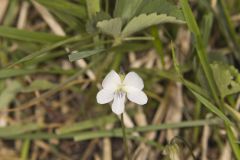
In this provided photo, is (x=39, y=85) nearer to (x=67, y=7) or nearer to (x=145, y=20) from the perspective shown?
(x=67, y=7)

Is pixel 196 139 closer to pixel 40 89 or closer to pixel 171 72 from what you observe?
pixel 171 72

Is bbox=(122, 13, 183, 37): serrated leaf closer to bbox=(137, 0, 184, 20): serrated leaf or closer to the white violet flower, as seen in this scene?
bbox=(137, 0, 184, 20): serrated leaf

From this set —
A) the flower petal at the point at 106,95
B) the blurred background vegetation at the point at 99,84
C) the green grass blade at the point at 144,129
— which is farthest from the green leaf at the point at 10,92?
the flower petal at the point at 106,95

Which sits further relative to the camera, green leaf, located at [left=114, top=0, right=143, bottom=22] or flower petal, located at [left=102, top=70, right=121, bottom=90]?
green leaf, located at [left=114, top=0, right=143, bottom=22]

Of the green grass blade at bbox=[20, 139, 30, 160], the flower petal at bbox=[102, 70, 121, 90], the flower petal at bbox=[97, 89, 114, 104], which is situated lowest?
the green grass blade at bbox=[20, 139, 30, 160]

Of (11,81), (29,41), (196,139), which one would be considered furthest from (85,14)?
(196,139)

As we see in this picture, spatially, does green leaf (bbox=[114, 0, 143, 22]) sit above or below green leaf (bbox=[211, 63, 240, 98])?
above

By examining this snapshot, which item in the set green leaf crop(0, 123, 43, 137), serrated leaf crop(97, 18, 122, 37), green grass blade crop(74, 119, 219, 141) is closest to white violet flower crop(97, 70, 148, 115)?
serrated leaf crop(97, 18, 122, 37)

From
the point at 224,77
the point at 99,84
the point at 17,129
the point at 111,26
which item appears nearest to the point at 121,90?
the point at 111,26
